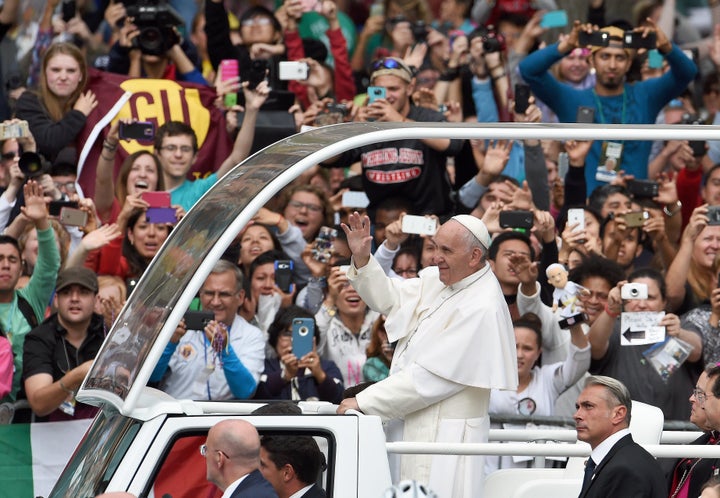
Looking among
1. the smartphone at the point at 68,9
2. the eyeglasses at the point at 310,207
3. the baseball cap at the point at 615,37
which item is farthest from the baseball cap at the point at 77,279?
the smartphone at the point at 68,9

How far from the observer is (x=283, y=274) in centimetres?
1050

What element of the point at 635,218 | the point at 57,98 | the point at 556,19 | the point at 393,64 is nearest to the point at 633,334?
the point at 635,218

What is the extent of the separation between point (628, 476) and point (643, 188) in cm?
500

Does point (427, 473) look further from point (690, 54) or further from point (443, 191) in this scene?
point (690, 54)

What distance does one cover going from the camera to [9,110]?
13391 millimetres

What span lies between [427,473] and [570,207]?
176 inches

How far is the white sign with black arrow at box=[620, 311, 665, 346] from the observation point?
8.86 meters

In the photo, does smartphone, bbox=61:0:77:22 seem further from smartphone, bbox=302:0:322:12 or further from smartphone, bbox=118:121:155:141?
smartphone, bbox=118:121:155:141

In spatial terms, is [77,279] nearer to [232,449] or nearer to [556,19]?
[232,449]

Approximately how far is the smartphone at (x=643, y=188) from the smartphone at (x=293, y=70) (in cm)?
258

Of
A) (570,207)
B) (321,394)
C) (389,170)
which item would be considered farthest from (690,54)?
(321,394)

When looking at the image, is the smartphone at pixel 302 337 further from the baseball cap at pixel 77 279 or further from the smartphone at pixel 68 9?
the smartphone at pixel 68 9

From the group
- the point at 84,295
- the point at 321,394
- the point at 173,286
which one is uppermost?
the point at 173,286

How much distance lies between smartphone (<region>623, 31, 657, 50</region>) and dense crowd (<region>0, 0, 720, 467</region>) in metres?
0.02
